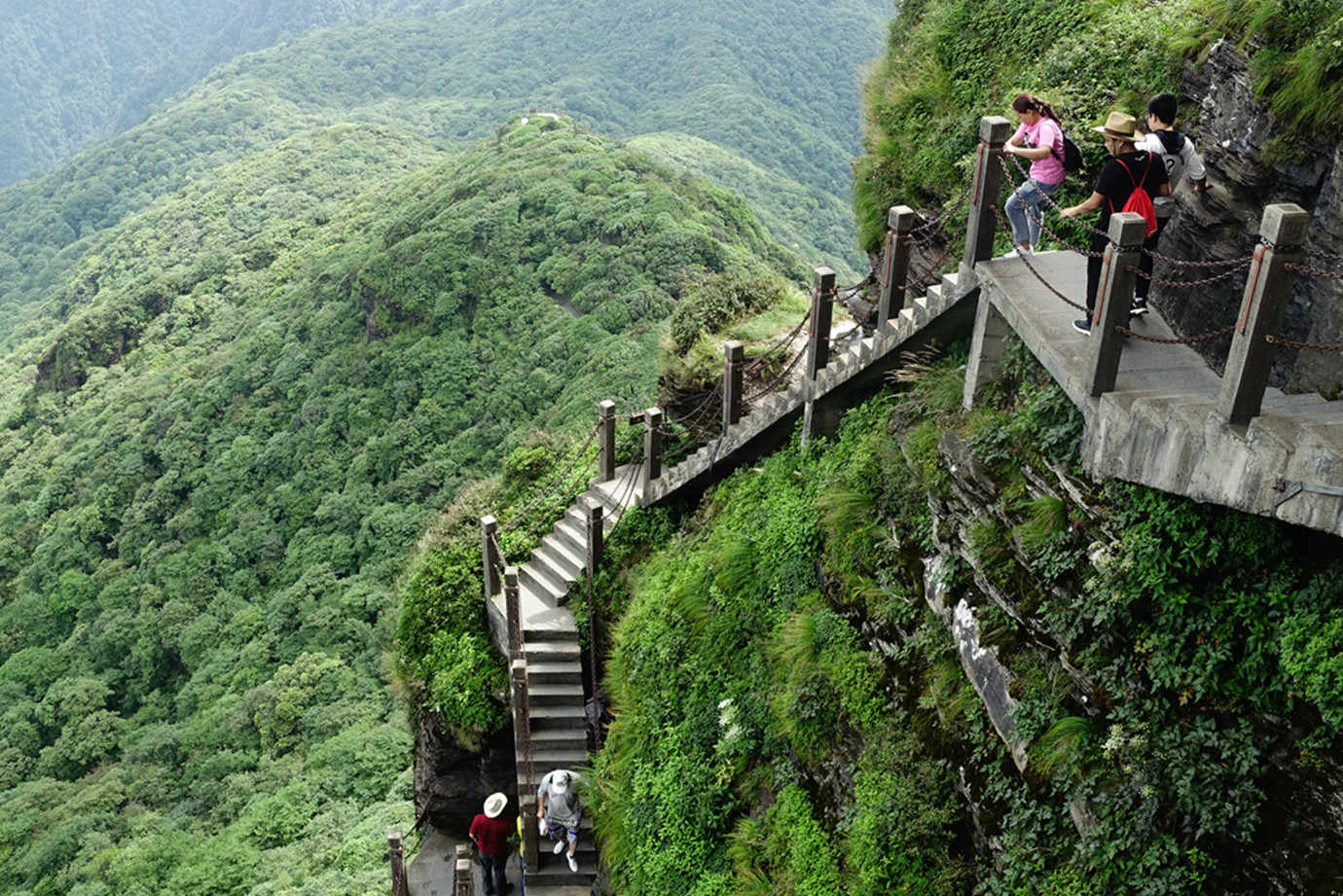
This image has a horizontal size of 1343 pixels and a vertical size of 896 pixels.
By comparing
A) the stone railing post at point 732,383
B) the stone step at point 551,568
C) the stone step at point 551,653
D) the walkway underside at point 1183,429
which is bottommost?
the stone step at point 551,653

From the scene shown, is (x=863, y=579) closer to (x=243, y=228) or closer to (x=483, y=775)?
(x=483, y=775)

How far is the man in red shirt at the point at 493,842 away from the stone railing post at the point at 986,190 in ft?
23.2

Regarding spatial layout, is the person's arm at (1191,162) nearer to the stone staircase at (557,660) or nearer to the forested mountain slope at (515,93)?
the stone staircase at (557,660)

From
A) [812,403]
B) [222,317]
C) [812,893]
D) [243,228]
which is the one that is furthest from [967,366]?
[243,228]

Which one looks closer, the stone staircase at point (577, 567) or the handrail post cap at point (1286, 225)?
the handrail post cap at point (1286, 225)

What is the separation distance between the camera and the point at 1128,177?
266 inches

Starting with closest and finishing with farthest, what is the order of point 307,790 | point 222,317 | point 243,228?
point 307,790
point 222,317
point 243,228

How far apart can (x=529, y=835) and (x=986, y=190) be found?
7509 millimetres

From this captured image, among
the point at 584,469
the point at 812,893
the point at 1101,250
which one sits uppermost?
the point at 1101,250

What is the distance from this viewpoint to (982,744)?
679 cm

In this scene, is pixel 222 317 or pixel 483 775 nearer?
pixel 483 775

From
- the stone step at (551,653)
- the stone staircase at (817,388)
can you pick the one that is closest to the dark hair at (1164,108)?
the stone staircase at (817,388)

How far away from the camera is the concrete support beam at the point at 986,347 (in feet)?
26.8

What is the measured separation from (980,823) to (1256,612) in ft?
7.10
